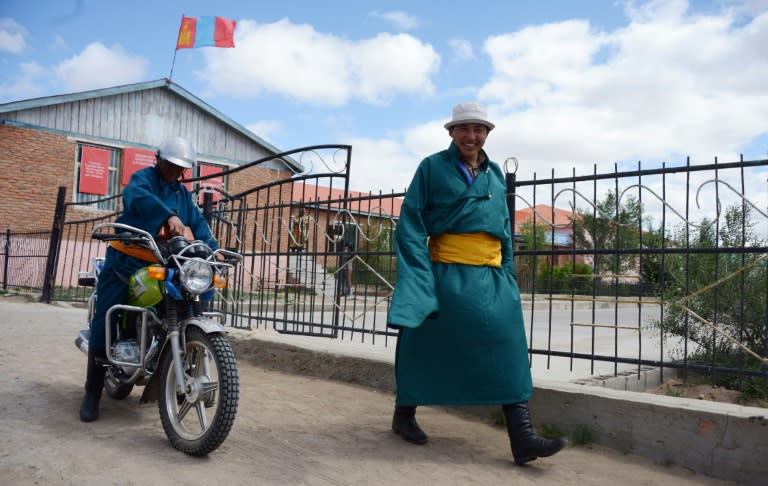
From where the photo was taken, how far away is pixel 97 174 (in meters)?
18.6

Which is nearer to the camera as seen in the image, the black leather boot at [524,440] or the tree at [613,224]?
the black leather boot at [524,440]

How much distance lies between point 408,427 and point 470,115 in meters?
1.76

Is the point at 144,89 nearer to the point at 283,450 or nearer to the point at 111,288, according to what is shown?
the point at 111,288

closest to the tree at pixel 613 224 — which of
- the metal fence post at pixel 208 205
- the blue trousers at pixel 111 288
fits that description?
the blue trousers at pixel 111 288

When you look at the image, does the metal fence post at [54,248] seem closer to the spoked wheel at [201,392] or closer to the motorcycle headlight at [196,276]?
the spoked wheel at [201,392]

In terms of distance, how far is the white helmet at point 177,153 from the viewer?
367 cm

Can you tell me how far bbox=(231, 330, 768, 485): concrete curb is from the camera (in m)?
3.09

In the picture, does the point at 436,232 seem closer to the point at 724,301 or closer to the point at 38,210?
the point at 724,301

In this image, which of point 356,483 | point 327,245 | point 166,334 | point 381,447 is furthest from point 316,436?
point 327,245

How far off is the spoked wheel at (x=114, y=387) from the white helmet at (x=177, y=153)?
1.36 meters

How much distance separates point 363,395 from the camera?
4750 mm

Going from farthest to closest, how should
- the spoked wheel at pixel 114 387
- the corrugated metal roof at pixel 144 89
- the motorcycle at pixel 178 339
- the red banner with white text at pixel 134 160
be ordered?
the red banner with white text at pixel 134 160 → the corrugated metal roof at pixel 144 89 → the spoked wheel at pixel 114 387 → the motorcycle at pixel 178 339

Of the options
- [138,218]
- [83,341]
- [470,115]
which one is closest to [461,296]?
[470,115]

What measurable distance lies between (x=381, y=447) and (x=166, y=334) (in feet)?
4.33
